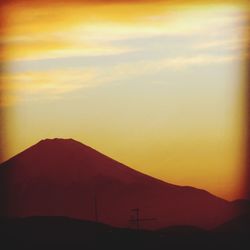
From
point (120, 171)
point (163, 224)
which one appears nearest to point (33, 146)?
point (120, 171)

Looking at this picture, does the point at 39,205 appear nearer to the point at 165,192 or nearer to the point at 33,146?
the point at 33,146

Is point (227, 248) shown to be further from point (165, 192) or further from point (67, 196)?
point (67, 196)

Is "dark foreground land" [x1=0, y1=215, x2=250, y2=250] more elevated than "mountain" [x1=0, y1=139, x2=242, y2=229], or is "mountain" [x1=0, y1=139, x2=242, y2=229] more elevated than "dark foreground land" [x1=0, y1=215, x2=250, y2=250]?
"mountain" [x1=0, y1=139, x2=242, y2=229]

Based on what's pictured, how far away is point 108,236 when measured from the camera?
12.4 ft

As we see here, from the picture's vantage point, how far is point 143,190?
385cm

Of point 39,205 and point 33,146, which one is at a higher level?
point 33,146

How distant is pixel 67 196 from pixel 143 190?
0.31 meters

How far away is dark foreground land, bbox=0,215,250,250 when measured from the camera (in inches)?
149

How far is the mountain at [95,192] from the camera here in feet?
12.5

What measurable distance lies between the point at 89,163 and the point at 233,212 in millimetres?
611

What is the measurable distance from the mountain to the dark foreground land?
3 centimetres

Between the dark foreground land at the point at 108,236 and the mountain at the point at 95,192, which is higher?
the mountain at the point at 95,192

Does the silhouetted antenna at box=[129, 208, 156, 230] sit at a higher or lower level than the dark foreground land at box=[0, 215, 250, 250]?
higher

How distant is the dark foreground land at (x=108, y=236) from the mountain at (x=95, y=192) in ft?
0.11
